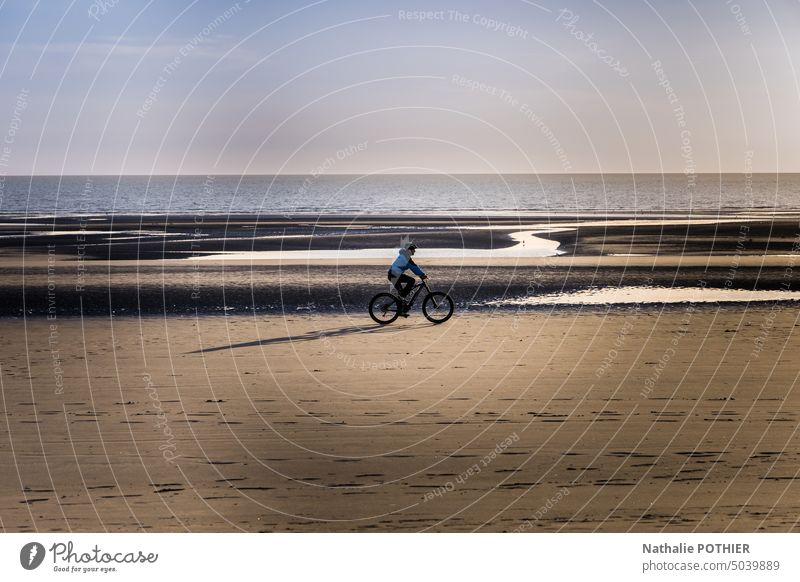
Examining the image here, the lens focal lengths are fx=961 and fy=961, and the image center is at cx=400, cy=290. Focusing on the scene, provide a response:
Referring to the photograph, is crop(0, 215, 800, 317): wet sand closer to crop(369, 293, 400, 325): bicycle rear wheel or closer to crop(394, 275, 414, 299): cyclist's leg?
crop(369, 293, 400, 325): bicycle rear wheel

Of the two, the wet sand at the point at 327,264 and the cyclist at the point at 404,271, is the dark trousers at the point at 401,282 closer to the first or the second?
the cyclist at the point at 404,271

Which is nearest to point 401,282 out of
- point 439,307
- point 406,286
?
point 406,286

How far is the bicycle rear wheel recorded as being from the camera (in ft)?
87.3

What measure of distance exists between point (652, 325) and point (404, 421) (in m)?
12.0

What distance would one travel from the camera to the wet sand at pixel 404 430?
37.5 ft

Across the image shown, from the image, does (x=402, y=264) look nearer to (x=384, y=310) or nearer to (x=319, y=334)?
(x=384, y=310)

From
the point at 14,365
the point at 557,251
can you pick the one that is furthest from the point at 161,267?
the point at 14,365

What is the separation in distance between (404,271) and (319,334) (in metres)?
3.17

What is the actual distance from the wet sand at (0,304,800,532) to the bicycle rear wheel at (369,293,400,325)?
6.41ft

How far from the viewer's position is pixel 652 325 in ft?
84.2

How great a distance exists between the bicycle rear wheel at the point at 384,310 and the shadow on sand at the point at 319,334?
12.1 inches

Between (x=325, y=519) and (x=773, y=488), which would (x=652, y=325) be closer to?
(x=773, y=488)

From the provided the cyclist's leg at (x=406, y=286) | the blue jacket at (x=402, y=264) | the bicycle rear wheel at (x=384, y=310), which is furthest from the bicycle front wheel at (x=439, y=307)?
the blue jacket at (x=402, y=264)
